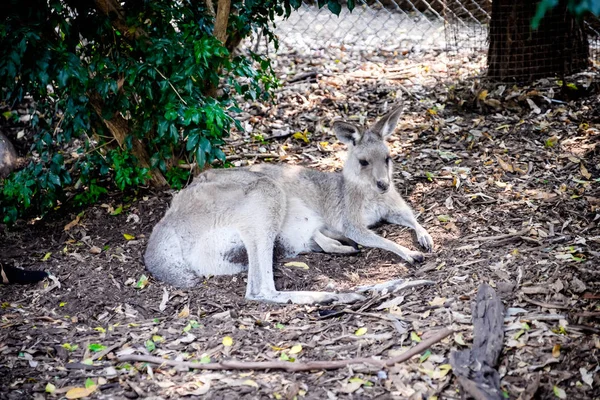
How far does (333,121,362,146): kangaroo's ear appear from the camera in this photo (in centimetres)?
514

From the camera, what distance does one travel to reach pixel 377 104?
22.6ft

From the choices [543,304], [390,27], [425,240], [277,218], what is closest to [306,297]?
[277,218]

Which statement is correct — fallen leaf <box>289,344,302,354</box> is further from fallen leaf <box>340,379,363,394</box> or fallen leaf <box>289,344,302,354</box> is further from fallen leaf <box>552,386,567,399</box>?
fallen leaf <box>552,386,567,399</box>

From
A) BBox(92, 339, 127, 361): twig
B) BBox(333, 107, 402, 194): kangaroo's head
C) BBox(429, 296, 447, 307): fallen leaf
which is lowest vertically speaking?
BBox(92, 339, 127, 361): twig

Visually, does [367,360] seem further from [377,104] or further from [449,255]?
[377,104]

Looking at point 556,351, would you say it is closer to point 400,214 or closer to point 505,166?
point 400,214

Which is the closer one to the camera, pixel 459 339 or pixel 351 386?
pixel 351 386

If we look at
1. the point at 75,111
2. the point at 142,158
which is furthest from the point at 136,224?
the point at 75,111

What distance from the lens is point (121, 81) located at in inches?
194

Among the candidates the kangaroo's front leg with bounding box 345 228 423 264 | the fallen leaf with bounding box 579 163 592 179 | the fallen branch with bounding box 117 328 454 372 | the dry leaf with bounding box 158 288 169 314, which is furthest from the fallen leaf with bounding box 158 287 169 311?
the fallen leaf with bounding box 579 163 592 179

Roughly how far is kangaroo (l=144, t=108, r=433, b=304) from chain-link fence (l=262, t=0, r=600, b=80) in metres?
3.30

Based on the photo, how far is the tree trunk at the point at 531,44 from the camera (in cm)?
639

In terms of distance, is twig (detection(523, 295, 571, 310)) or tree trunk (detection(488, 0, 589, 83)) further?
tree trunk (detection(488, 0, 589, 83))

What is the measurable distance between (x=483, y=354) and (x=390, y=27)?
21.2ft
